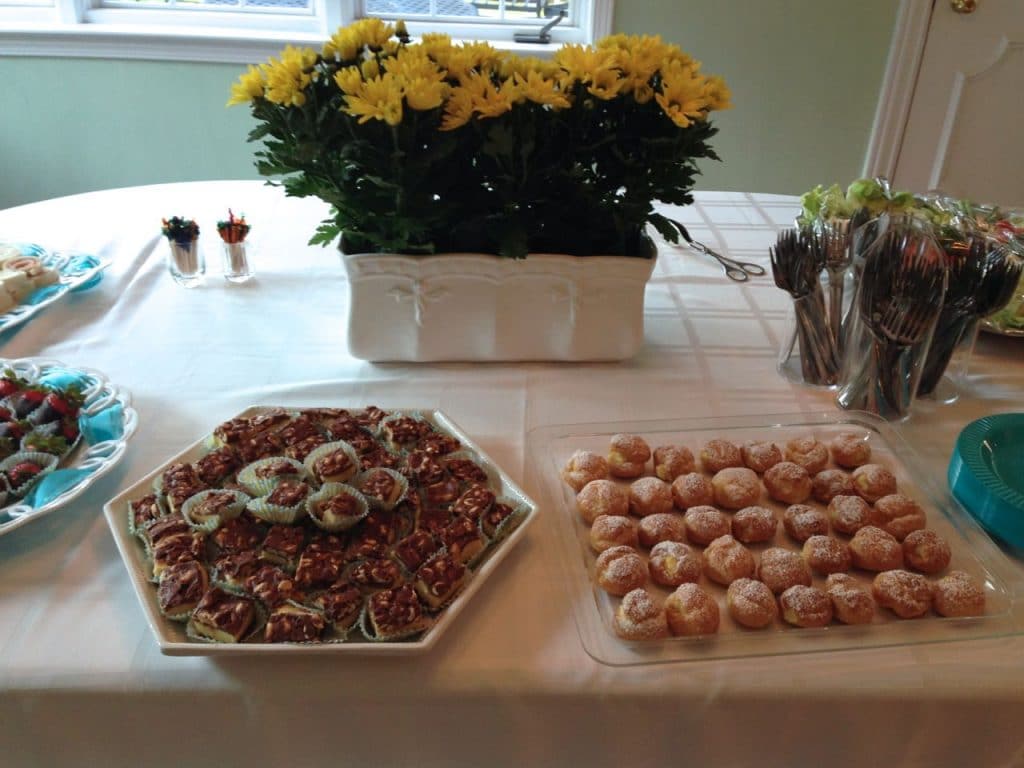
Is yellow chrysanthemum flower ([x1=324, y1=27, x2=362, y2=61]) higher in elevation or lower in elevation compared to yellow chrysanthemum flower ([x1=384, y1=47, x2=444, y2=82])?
higher

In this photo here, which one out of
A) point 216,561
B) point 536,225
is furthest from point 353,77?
point 216,561

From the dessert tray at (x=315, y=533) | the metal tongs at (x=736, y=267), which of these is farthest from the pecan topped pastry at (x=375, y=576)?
the metal tongs at (x=736, y=267)

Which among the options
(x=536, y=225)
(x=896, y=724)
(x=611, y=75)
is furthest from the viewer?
(x=536, y=225)

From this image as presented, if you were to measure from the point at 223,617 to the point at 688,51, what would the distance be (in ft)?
7.39

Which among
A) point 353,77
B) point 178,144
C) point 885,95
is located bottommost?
point 178,144

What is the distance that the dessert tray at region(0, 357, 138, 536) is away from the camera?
2.23 feet

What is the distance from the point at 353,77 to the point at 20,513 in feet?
1.57

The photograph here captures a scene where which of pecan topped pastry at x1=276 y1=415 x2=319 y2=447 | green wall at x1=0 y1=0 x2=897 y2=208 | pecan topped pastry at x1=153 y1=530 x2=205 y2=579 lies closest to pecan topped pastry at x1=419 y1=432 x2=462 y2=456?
pecan topped pastry at x1=276 y1=415 x2=319 y2=447

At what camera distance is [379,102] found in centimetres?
76

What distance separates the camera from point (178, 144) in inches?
96.8

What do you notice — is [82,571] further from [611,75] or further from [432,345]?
[611,75]

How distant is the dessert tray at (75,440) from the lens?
68 cm

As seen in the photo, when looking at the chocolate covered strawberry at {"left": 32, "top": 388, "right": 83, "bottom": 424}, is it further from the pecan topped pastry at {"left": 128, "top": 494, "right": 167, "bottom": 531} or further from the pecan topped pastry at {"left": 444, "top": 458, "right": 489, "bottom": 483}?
the pecan topped pastry at {"left": 444, "top": 458, "right": 489, "bottom": 483}

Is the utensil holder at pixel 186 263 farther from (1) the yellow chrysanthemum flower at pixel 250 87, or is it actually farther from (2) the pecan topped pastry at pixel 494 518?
(2) the pecan topped pastry at pixel 494 518
